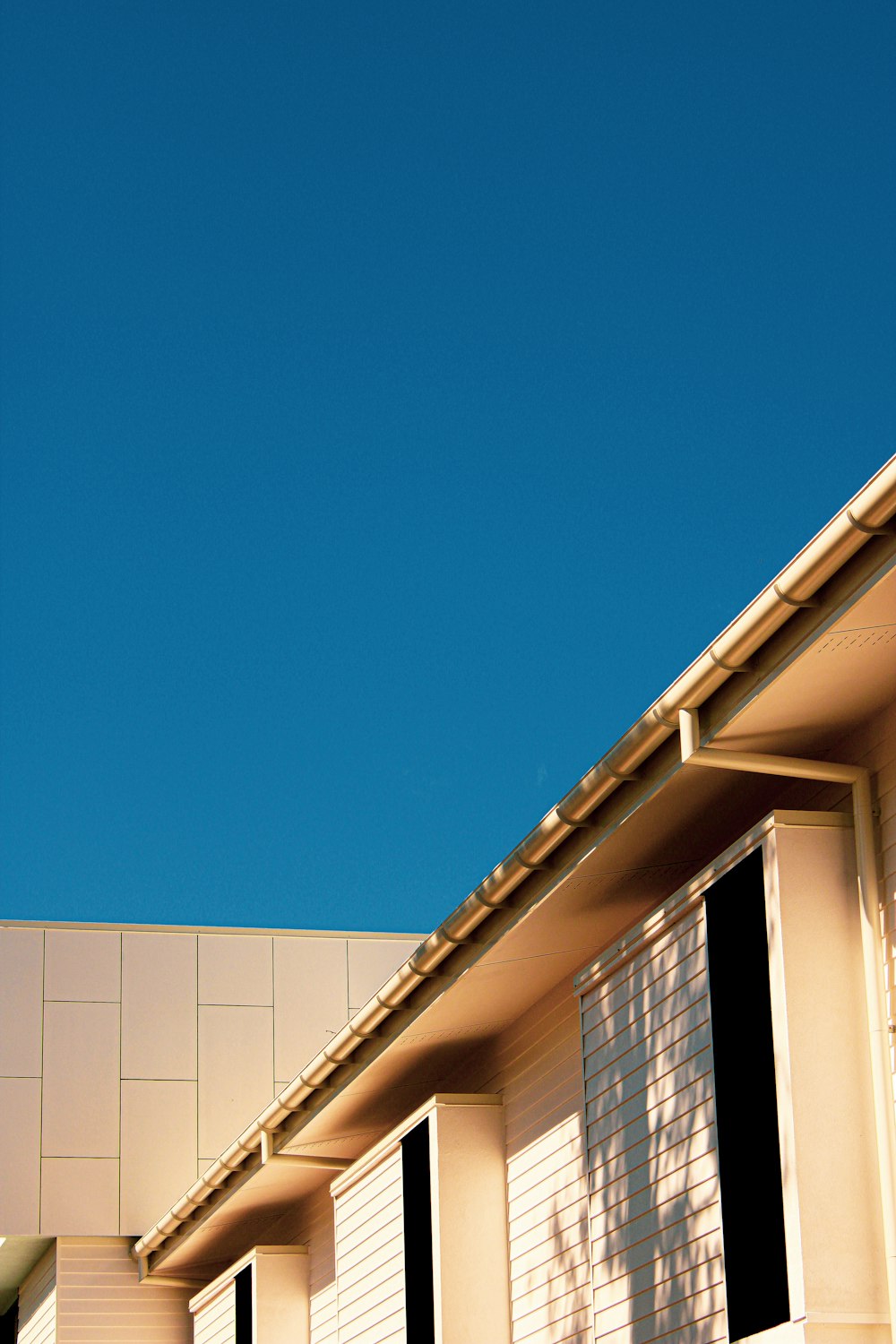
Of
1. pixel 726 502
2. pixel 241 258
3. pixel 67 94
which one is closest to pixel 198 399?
pixel 241 258

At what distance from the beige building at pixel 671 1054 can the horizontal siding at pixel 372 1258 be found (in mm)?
33

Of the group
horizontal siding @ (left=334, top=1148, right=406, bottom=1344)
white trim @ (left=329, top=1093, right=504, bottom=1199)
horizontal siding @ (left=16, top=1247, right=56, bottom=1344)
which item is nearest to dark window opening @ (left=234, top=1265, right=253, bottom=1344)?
horizontal siding @ (left=334, top=1148, right=406, bottom=1344)

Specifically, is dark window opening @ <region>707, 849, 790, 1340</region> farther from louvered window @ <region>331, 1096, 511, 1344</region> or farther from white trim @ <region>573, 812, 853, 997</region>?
louvered window @ <region>331, 1096, 511, 1344</region>

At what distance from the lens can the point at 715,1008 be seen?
7.85 meters

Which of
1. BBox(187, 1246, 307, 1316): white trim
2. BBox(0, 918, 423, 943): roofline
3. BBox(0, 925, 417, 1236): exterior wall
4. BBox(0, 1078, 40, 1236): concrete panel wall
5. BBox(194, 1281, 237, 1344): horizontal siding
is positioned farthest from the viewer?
Result: BBox(0, 918, 423, 943): roofline

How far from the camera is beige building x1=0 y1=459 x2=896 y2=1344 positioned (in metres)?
7.00

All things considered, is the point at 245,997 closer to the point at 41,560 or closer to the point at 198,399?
the point at 198,399

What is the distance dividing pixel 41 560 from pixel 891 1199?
6546cm

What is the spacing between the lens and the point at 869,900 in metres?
7.32

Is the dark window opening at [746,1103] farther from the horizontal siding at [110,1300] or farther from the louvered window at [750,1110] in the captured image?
the horizontal siding at [110,1300]

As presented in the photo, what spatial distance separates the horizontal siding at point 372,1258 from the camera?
1195 centimetres

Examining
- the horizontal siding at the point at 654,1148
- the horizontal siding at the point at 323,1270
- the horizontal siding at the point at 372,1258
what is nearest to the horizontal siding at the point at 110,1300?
the horizontal siding at the point at 323,1270

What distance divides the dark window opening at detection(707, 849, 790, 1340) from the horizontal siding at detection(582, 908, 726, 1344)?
12 cm

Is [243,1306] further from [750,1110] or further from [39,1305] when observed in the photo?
[750,1110]
